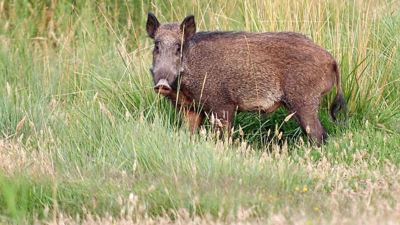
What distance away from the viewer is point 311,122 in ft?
22.0

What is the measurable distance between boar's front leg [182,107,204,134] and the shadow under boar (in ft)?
0.03

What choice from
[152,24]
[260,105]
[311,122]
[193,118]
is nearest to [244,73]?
[260,105]

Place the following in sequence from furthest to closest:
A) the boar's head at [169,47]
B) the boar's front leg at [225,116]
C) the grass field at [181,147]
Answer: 1. the boar's front leg at [225,116]
2. the boar's head at [169,47]
3. the grass field at [181,147]

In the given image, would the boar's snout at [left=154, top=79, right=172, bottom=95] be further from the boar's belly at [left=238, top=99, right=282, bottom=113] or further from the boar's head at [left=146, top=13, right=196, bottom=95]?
the boar's belly at [left=238, top=99, right=282, bottom=113]

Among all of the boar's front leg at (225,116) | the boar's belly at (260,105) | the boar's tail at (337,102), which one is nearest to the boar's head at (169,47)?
the boar's front leg at (225,116)

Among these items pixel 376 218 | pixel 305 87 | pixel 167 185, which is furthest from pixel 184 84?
pixel 376 218

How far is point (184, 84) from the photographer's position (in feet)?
22.3

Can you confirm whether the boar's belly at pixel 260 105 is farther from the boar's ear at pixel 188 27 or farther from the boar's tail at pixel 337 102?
the boar's ear at pixel 188 27

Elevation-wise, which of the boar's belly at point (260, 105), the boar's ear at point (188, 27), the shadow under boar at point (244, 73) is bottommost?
the boar's belly at point (260, 105)

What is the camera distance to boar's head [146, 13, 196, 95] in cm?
660

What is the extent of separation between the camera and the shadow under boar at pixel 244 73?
667cm

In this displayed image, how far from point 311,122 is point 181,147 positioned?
1601 mm

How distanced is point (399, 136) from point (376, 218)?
8.71ft

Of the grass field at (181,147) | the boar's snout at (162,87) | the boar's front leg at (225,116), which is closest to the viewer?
the grass field at (181,147)
